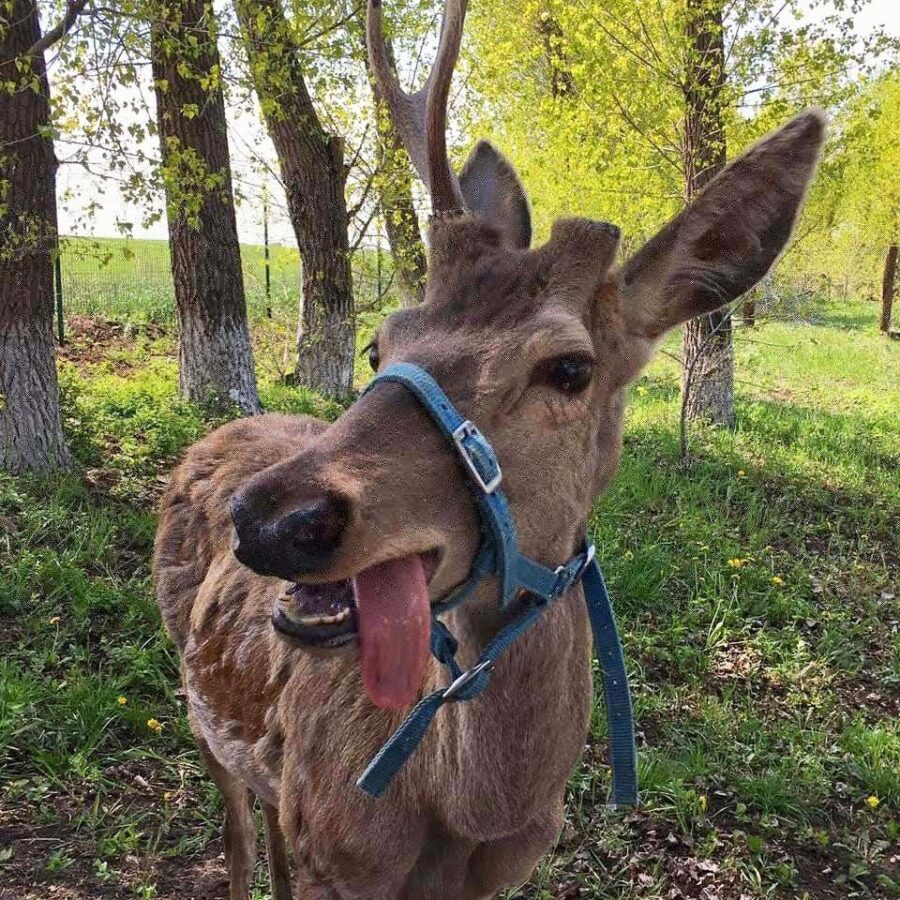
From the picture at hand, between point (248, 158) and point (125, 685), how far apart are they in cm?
727

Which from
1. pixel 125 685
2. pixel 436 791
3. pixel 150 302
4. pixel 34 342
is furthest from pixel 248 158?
pixel 150 302

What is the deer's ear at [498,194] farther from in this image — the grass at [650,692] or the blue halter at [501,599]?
the grass at [650,692]

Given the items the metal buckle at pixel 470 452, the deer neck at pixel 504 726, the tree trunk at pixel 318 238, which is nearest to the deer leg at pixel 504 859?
the deer neck at pixel 504 726

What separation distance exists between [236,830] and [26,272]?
4.57m

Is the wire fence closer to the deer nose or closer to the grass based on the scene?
the grass

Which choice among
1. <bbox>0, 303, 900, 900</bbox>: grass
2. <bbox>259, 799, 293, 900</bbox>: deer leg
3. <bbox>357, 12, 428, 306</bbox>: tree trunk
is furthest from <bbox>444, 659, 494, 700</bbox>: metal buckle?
<bbox>357, 12, 428, 306</bbox>: tree trunk

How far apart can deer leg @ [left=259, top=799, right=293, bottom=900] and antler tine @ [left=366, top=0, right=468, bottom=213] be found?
A: 2.53m

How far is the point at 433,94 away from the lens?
251cm

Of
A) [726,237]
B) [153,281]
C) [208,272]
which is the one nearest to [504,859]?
[726,237]

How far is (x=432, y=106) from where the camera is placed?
2.49 meters

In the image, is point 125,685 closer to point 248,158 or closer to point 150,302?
point 248,158

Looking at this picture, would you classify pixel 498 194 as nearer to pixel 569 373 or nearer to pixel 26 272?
pixel 569 373

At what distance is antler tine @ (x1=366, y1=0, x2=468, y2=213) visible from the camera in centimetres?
251

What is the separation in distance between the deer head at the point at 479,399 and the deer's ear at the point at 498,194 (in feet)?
1.09
